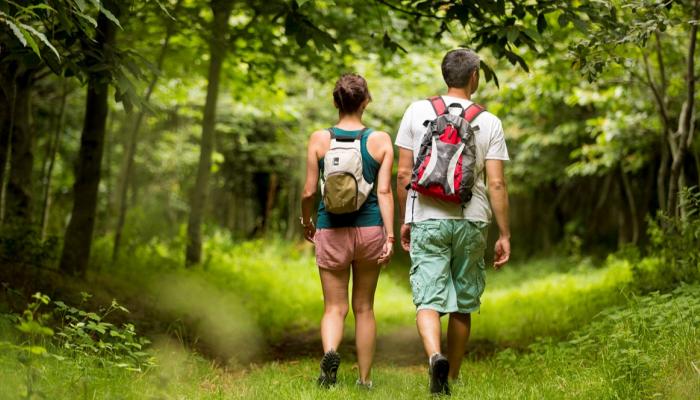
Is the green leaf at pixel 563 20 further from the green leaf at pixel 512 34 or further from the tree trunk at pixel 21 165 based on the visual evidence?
the tree trunk at pixel 21 165

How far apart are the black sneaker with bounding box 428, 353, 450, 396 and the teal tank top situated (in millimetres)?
1014

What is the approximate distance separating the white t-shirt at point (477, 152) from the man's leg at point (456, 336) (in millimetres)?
665

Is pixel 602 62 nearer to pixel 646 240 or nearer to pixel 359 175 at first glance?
pixel 359 175

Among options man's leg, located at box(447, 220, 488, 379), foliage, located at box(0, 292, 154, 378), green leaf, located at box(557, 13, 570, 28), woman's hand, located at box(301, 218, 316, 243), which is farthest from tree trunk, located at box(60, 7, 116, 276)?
green leaf, located at box(557, 13, 570, 28)

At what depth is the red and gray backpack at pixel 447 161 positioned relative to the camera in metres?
4.45

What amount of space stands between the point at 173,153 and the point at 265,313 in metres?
10.2

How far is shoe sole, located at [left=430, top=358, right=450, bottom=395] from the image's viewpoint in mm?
4199

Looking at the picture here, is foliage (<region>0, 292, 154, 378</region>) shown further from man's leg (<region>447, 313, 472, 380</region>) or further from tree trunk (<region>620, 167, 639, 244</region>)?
tree trunk (<region>620, 167, 639, 244</region>)

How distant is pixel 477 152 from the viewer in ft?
15.2

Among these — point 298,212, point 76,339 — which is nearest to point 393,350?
point 76,339

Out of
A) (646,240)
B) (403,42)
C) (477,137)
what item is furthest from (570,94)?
(477,137)

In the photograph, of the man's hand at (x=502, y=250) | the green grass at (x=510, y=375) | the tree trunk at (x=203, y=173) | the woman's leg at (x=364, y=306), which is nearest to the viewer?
the green grass at (x=510, y=375)

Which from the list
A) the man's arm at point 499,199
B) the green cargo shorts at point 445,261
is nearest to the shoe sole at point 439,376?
the green cargo shorts at point 445,261

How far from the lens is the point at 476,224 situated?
4625 mm
